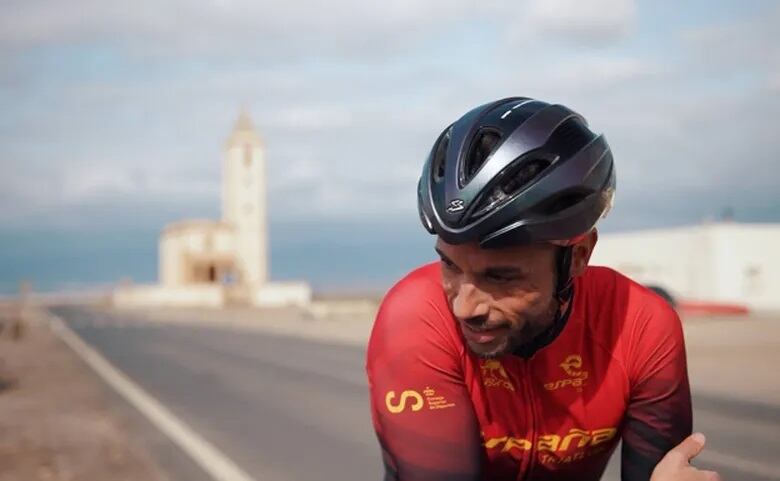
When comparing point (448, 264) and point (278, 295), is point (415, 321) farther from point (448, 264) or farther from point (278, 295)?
point (278, 295)

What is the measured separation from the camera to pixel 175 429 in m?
10.9

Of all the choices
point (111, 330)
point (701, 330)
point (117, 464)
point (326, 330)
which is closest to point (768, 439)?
point (117, 464)

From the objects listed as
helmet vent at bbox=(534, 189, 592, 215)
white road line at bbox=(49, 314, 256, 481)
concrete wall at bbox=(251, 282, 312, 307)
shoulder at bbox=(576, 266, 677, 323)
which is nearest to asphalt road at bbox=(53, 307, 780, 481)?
white road line at bbox=(49, 314, 256, 481)

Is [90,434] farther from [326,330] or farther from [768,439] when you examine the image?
[326,330]

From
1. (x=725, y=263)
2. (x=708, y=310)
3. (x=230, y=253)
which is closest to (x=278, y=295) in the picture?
(x=230, y=253)

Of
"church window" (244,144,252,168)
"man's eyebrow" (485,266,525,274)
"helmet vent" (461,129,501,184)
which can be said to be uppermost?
"helmet vent" (461,129,501,184)

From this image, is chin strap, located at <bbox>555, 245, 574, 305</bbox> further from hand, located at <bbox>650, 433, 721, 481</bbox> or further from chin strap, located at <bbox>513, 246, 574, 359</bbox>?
hand, located at <bbox>650, 433, 721, 481</bbox>

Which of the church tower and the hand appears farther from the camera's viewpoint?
the church tower

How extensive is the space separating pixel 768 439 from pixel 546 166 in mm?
8514

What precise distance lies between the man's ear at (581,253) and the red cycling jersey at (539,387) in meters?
0.14

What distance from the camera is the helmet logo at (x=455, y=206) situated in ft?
7.25

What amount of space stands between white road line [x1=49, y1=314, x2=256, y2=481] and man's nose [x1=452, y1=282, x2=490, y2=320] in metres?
6.21

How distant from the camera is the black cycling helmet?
220 cm

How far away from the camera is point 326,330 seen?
112 ft
